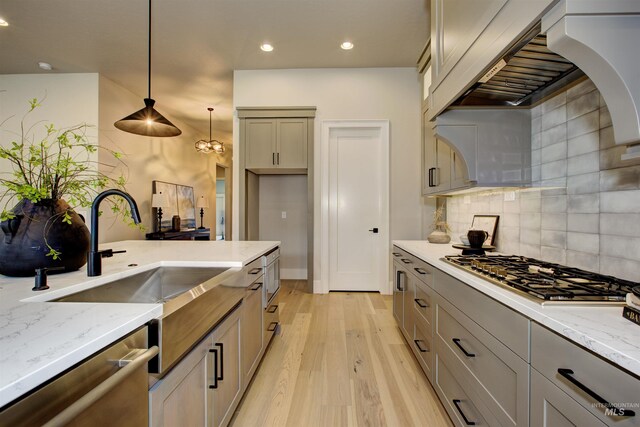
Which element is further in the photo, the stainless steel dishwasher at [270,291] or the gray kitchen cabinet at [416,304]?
the stainless steel dishwasher at [270,291]

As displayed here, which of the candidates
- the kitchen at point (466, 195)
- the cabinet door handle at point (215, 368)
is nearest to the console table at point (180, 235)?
the kitchen at point (466, 195)

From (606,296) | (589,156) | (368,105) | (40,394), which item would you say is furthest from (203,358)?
(368,105)

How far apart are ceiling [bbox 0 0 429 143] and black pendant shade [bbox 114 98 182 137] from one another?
1347 mm

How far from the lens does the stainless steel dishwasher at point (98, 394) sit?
1.53ft

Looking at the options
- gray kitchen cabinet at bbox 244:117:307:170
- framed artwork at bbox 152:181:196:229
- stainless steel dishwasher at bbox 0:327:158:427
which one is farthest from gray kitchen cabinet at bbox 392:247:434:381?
framed artwork at bbox 152:181:196:229

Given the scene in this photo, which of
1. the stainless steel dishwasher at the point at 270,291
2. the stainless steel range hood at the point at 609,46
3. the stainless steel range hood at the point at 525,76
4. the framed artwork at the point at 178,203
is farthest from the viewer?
the framed artwork at the point at 178,203

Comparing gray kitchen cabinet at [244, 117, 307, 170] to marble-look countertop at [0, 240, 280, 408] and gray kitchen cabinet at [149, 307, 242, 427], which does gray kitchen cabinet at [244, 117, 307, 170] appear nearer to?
gray kitchen cabinet at [149, 307, 242, 427]

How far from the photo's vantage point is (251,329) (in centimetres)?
179

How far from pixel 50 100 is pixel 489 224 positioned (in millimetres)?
6077

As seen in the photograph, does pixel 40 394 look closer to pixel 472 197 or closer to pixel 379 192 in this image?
pixel 472 197

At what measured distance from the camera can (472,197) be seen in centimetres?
266

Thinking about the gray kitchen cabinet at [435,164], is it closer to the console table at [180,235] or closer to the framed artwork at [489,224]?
the framed artwork at [489,224]

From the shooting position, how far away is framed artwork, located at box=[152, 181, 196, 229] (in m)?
5.62

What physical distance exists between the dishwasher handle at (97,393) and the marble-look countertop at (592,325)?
1101mm
